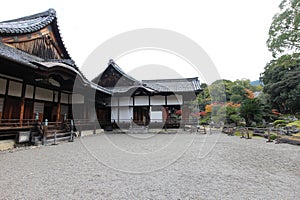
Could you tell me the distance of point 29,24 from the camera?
428 inches

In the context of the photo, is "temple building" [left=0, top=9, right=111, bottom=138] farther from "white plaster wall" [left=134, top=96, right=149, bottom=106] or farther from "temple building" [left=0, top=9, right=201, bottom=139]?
"white plaster wall" [left=134, top=96, right=149, bottom=106]

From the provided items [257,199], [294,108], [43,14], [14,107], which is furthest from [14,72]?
[294,108]

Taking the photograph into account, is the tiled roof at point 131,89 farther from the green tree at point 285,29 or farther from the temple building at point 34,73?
the green tree at point 285,29

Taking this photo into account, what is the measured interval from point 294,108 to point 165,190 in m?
29.8

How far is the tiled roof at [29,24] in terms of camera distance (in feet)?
28.1

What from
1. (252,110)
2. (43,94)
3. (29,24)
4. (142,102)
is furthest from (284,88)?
(29,24)

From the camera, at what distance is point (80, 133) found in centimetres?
1198

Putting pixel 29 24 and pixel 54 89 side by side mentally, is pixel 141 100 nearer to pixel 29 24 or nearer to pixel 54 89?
pixel 54 89

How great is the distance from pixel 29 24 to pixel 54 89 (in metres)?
4.39

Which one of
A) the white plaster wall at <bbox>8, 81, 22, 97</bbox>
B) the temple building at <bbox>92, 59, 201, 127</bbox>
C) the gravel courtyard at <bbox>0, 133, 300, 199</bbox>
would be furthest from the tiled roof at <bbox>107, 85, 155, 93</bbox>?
the gravel courtyard at <bbox>0, 133, 300, 199</bbox>

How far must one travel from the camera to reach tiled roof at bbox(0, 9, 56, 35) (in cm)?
856

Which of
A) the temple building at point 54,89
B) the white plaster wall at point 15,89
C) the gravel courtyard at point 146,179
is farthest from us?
the white plaster wall at point 15,89

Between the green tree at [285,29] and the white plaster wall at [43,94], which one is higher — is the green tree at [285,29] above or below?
above

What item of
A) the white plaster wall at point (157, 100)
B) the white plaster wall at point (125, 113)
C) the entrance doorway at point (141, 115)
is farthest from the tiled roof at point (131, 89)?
the entrance doorway at point (141, 115)
